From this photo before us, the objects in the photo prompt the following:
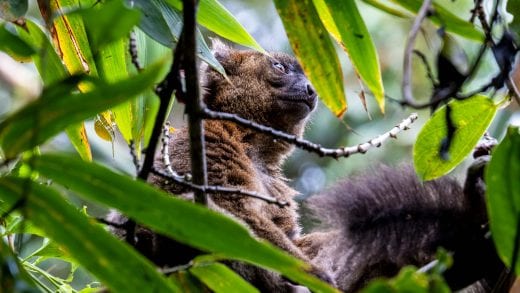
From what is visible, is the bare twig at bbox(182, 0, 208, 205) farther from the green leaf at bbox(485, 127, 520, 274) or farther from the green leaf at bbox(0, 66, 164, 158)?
the green leaf at bbox(485, 127, 520, 274)

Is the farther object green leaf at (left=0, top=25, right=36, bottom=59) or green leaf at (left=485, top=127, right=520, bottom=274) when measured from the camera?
green leaf at (left=0, top=25, right=36, bottom=59)

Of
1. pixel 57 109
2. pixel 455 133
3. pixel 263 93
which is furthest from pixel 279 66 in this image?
pixel 57 109

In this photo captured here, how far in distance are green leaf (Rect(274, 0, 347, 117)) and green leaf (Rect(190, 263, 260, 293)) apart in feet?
1.89

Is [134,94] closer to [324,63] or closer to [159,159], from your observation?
[324,63]

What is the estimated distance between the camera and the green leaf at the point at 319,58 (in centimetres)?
208

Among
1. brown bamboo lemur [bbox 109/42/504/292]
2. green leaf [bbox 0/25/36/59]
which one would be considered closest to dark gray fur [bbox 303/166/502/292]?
brown bamboo lemur [bbox 109/42/504/292]

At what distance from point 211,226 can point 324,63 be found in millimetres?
833

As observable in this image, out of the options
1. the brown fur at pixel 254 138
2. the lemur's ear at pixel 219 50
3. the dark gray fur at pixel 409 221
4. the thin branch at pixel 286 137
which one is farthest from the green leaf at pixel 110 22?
the lemur's ear at pixel 219 50

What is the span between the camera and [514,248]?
4.59 ft

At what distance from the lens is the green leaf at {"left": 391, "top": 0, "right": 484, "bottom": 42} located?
198 centimetres

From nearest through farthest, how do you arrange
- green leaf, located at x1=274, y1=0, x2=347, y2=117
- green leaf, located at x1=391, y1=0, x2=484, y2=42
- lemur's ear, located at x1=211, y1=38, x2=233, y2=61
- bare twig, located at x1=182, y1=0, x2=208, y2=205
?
bare twig, located at x1=182, y1=0, x2=208, y2=205 < green leaf, located at x1=391, y1=0, x2=484, y2=42 < green leaf, located at x1=274, y1=0, x2=347, y2=117 < lemur's ear, located at x1=211, y1=38, x2=233, y2=61

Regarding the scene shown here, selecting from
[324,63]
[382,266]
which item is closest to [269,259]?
[324,63]

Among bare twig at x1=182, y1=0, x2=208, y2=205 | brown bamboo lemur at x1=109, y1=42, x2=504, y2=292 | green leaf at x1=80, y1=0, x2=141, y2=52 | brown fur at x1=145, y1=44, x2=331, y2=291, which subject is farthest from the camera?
brown fur at x1=145, y1=44, x2=331, y2=291

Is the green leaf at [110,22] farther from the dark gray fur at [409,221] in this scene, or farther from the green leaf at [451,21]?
the dark gray fur at [409,221]
